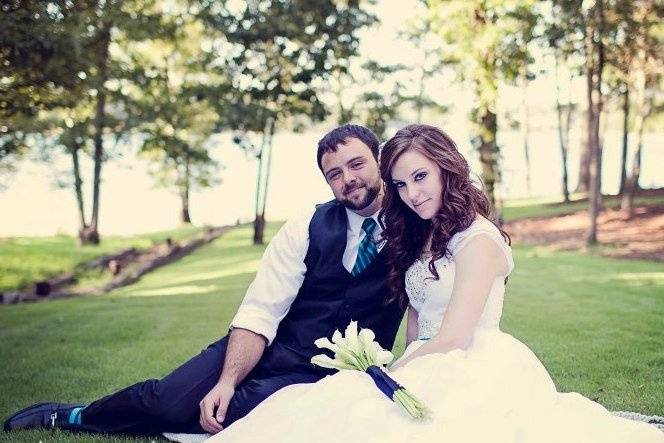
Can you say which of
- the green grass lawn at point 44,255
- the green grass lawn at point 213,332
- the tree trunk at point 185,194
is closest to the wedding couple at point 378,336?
the green grass lawn at point 213,332

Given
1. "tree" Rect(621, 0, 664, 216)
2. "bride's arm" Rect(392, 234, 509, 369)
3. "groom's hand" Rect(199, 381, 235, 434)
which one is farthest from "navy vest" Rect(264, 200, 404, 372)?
"tree" Rect(621, 0, 664, 216)

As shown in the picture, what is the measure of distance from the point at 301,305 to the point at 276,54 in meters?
19.0

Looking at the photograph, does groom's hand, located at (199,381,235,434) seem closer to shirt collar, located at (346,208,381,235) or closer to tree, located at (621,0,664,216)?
shirt collar, located at (346,208,381,235)

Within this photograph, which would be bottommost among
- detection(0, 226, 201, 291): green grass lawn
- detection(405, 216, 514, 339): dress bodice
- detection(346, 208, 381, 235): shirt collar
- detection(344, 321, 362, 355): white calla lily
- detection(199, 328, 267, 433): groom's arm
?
detection(0, 226, 201, 291): green grass lawn

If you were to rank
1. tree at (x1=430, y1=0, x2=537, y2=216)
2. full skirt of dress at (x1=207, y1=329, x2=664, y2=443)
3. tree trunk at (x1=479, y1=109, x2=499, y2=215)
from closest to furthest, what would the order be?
full skirt of dress at (x1=207, y1=329, x2=664, y2=443) < tree at (x1=430, y1=0, x2=537, y2=216) < tree trunk at (x1=479, y1=109, x2=499, y2=215)

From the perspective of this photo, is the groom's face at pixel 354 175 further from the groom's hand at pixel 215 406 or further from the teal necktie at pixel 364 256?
the groom's hand at pixel 215 406

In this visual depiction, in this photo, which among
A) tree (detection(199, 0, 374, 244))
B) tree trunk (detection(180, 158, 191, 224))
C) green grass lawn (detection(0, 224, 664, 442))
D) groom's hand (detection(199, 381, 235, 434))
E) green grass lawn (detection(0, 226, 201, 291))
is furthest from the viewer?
tree trunk (detection(180, 158, 191, 224))

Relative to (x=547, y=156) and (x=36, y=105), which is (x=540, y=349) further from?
(x=547, y=156)

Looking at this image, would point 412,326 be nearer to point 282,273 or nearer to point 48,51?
point 282,273

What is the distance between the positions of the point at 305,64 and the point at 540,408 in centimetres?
2027

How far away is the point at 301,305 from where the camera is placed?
14.7 ft

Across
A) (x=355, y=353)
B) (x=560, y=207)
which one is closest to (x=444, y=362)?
(x=355, y=353)

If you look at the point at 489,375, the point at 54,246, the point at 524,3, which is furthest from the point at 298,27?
the point at 489,375

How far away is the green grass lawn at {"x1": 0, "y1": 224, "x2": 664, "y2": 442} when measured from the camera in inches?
240
